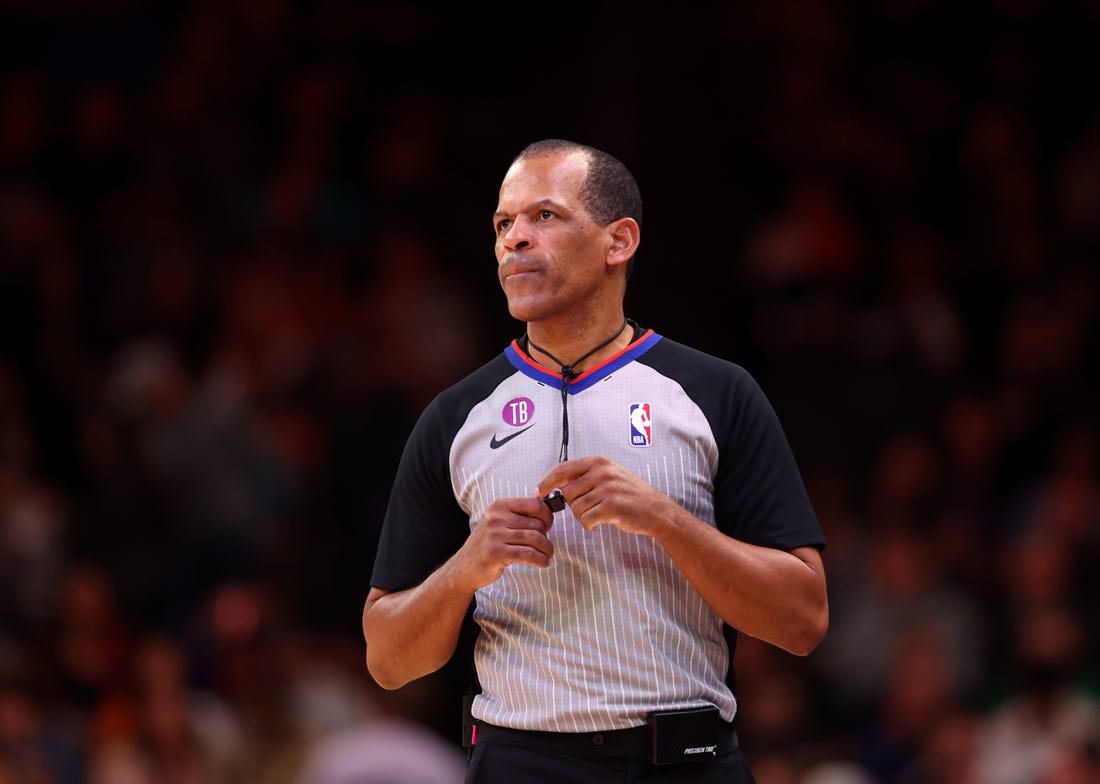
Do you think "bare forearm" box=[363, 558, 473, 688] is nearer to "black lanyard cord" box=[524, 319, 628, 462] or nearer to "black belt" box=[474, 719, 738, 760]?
"black belt" box=[474, 719, 738, 760]

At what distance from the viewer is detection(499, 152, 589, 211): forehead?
3324mm

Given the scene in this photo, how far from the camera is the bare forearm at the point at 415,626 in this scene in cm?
316

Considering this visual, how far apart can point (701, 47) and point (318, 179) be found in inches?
92.6

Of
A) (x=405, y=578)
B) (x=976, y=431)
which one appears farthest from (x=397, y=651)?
(x=976, y=431)

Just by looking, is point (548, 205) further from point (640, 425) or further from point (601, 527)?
point (601, 527)

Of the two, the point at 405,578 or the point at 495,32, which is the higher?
the point at 495,32

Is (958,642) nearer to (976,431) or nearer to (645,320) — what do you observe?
(976,431)

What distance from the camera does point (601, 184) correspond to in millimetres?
3379

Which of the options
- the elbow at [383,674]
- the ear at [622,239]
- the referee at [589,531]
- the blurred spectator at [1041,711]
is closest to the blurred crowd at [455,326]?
the blurred spectator at [1041,711]

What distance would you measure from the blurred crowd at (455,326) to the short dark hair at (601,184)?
377 cm

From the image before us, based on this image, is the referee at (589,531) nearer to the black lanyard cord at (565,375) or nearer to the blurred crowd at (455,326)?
the black lanyard cord at (565,375)

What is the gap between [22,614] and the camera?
8.27 metres

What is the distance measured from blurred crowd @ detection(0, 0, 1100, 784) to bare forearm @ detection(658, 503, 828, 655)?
3.79 m

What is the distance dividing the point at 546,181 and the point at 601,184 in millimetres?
116
